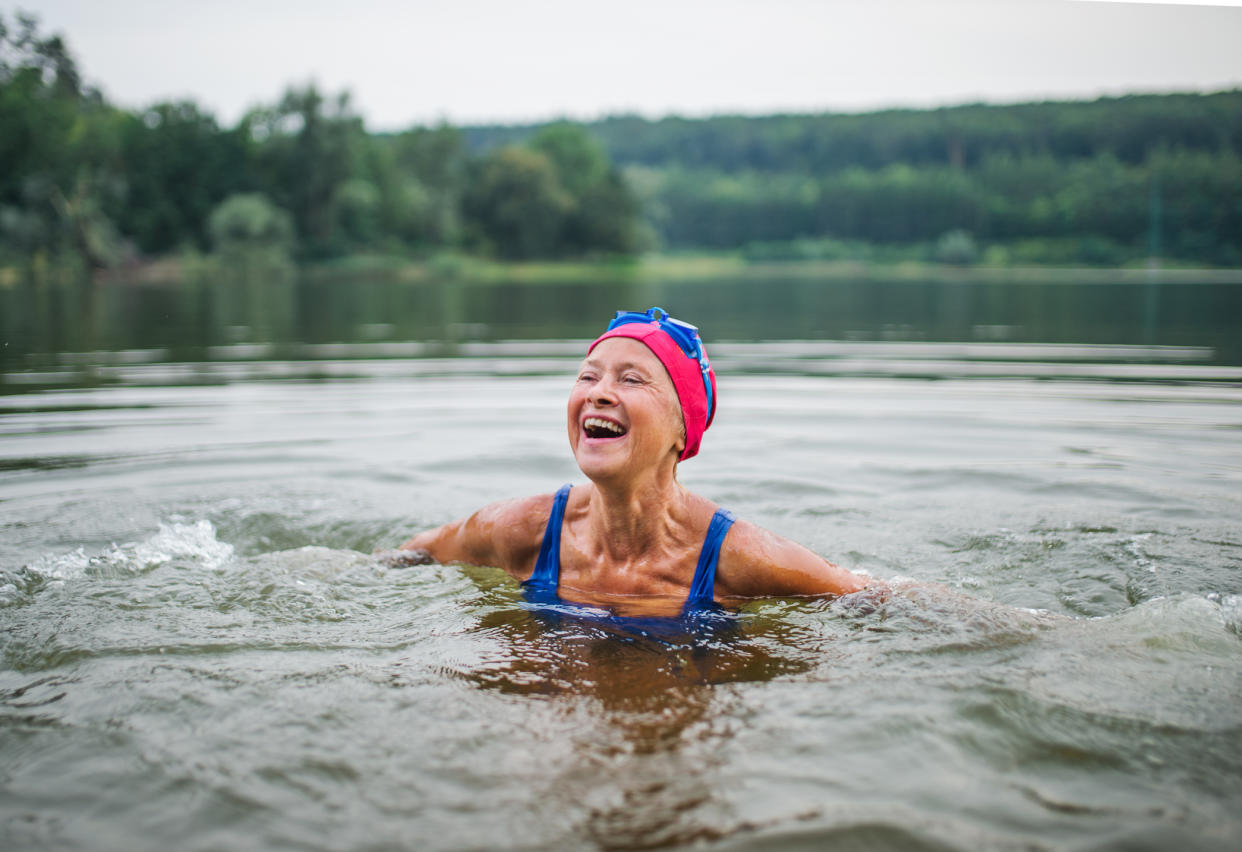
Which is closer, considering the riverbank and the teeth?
the teeth

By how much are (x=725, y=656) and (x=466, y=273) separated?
68.2 meters

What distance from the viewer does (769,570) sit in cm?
392

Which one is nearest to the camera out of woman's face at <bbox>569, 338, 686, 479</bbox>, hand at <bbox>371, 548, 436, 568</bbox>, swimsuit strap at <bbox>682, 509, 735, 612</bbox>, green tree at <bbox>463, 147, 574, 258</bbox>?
woman's face at <bbox>569, 338, 686, 479</bbox>

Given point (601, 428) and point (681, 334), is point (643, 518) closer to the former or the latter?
point (601, 428)

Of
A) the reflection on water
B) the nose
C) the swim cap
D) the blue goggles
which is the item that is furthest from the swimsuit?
the reflection on water

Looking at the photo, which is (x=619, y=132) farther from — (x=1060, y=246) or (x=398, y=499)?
(x=398, y=499)

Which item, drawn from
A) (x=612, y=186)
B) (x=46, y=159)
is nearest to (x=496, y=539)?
(x=46, y=159)

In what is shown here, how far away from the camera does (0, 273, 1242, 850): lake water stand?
2.56 metres

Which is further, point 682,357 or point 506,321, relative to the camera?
point 506,321

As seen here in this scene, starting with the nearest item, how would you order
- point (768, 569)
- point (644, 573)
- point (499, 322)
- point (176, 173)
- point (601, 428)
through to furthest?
point (601, 428)
point (768, 569)
point (644, 573)
point (499, 322)
point (176, 173)

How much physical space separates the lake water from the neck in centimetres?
Answer: 38

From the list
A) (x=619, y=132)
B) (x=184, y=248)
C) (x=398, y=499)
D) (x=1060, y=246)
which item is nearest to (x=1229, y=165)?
(x=1060, y=246)

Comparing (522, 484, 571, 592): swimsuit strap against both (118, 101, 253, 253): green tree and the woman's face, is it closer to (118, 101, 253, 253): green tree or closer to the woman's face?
the woman's face

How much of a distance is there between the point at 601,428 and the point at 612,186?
90314 mm
